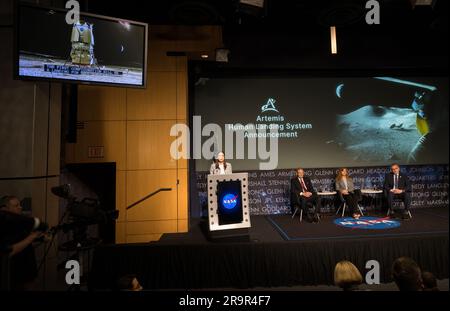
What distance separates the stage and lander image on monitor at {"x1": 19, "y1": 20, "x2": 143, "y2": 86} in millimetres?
2281

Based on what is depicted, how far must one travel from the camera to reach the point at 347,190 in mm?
5441

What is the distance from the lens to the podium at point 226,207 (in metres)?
3.68

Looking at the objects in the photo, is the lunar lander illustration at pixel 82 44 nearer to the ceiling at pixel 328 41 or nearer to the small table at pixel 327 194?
the ceiling at pixel 328 41

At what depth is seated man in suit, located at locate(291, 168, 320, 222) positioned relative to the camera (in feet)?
16.8

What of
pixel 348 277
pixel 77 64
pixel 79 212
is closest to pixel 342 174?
pixel 348 277

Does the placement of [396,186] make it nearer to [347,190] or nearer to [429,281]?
[347,190]

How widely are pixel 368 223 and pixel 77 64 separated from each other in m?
5.18

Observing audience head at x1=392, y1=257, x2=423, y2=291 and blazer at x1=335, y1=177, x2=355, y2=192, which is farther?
blazer at x1=335, y1=177, x2=355, y2=192

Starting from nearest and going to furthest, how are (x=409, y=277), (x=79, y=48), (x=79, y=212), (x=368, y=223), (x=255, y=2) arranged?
(x=409, y=277)
(x=79, y=212)
(x=79, y=48)
(x=255, y=2)
(x=368, y=223)

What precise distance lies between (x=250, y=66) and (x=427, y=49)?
4.23 m

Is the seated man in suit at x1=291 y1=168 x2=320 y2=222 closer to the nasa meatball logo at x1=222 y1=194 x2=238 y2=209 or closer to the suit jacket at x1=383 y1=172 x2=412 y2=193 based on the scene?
the suit jacket at x1=383 y1=172 x2=412 y2=193

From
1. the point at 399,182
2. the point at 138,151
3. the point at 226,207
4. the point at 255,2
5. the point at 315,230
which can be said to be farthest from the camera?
the point at 399,182

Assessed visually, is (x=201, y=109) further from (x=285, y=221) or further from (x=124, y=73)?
(x=285, y=221)

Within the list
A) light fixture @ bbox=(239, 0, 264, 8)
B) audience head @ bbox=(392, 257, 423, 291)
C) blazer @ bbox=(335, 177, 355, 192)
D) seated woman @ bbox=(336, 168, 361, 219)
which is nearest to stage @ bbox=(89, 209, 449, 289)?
seated woman @ bbox=(336, 168, 361, 219)
